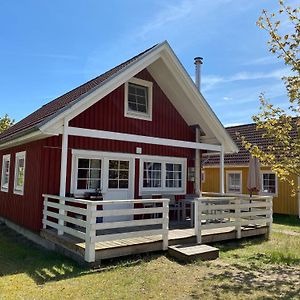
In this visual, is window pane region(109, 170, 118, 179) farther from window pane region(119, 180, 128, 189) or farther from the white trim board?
the white trim board

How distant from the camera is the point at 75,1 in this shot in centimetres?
970

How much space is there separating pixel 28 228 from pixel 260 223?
7.07m

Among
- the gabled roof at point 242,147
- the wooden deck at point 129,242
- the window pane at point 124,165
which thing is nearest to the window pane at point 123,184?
the window pane at point 124,165

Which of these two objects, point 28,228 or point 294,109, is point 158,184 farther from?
point 294,109

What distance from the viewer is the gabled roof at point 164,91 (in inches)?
330

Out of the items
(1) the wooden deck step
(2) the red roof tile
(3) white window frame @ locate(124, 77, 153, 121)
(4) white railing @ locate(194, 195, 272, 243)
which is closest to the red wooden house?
(3) white window frame @ locate(124, 77, 153, 121)

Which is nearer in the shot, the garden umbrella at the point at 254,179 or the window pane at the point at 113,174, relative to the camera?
the window pane at the point at 113,174

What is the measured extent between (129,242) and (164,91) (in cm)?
600

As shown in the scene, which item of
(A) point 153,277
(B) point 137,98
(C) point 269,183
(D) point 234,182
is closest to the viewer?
(A) point 153,277

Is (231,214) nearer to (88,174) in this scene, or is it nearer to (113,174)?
(113,174)

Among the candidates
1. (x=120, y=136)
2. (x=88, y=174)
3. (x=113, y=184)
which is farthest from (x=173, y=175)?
(x=120, y=136)

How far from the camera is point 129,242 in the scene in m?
7.66

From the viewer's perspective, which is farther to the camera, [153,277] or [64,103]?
[64,103]

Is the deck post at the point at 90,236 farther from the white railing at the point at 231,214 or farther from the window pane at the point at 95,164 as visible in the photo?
the window pane at the point at 95,164
